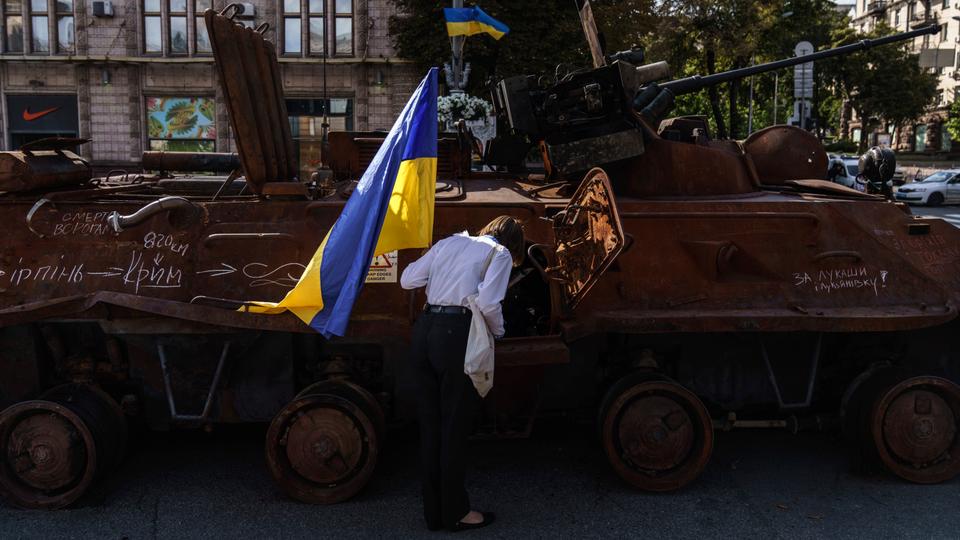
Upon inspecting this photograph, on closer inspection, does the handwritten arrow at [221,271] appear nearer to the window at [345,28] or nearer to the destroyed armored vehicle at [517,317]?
the destroyed armored vehicle at [517,317]

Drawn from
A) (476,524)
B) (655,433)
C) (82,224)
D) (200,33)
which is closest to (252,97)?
(82,224)

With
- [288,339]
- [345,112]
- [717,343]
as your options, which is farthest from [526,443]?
[345,112]

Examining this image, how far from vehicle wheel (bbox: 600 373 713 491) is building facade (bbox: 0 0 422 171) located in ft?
72.3

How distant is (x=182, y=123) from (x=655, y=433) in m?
24.6

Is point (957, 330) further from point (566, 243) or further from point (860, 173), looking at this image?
point (566, 243)

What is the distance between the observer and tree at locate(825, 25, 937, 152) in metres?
45.6

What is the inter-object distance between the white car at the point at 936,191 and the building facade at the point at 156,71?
686 inches

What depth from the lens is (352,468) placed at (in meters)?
5.05

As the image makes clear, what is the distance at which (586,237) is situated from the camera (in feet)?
16.4

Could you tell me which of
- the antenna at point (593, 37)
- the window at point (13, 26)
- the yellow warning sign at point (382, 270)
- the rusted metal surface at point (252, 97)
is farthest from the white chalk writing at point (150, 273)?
the window at point (13, 26)

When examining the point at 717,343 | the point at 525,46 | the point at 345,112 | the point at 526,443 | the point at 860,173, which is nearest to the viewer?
the point at 717,343

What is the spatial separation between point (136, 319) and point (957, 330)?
516 cm

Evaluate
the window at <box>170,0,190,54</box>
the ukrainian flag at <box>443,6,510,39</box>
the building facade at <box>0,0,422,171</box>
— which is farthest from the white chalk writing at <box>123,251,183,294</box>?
the window at <box>170,0,190,54</box>

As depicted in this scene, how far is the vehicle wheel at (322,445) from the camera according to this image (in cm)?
500
